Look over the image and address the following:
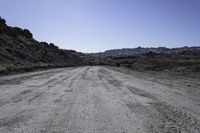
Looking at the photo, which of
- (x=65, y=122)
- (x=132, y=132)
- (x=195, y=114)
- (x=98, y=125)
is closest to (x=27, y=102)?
(x=65, y=122)

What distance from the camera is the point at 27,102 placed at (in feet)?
30.6

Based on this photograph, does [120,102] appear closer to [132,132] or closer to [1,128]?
[132,132]

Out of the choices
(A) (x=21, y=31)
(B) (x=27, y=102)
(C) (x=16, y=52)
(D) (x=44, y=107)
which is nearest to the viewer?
(D) (x=44, y=107)

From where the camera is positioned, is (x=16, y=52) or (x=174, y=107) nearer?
(x=174, y=107)

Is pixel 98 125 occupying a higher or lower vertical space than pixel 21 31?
lower

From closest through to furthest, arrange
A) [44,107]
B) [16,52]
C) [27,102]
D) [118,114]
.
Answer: [118,114], [44,107], [27,102], [16,52]

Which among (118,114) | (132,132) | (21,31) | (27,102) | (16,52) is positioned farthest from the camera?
(21,31)

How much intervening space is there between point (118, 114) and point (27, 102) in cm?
362

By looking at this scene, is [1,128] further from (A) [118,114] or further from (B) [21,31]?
(B) [21,31]

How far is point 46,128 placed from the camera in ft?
19.4

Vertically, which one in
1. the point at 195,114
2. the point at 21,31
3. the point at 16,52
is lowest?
the point at 195,114

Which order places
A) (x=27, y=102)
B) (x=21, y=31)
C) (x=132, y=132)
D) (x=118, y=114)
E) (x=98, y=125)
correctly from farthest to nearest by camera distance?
(x=21, y=31) < (x=27, y=102) < (x=118, y=114) < (x=98, y=125) < (x=132, y=132)

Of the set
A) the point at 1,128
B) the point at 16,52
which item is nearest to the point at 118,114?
the point at 1,128

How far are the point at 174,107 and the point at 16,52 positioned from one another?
4369 centimetres
